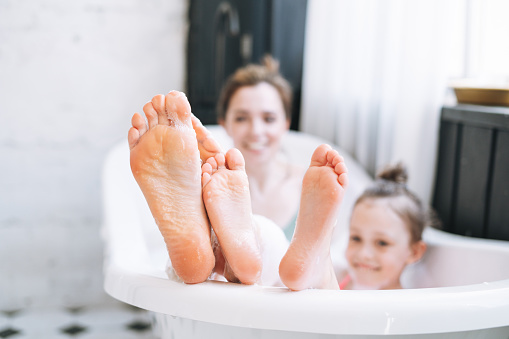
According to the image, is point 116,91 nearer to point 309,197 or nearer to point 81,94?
point 81,94

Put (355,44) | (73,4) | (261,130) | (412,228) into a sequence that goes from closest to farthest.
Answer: (412,228) → (261,130) → (355,44) → (73,4)

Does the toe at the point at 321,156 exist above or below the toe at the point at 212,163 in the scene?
above

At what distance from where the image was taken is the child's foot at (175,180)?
858mm

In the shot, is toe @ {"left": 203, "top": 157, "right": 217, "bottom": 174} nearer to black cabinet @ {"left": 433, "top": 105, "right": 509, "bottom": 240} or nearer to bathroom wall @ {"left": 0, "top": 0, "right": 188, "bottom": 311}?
black cabinet @ {"left": 433, "top": 105, "right": 509, "bottom": 240}

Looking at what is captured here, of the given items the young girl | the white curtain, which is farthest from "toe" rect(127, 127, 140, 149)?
the white curtain

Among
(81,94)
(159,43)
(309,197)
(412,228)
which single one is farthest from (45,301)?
(309,197)

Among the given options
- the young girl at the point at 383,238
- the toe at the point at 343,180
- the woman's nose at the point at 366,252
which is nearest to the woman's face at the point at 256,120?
the young girl at the point at 383,238

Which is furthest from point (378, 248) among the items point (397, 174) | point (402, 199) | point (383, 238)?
point (397, 174)

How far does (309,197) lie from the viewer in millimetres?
897

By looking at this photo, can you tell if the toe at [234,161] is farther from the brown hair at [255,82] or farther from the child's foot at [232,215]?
the brown hair at [255,82]

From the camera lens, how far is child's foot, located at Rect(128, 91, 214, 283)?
0.86m

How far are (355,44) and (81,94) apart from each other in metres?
1.23

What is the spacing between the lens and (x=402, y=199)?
1490 mm

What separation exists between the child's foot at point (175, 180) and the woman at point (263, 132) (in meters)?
0.93
